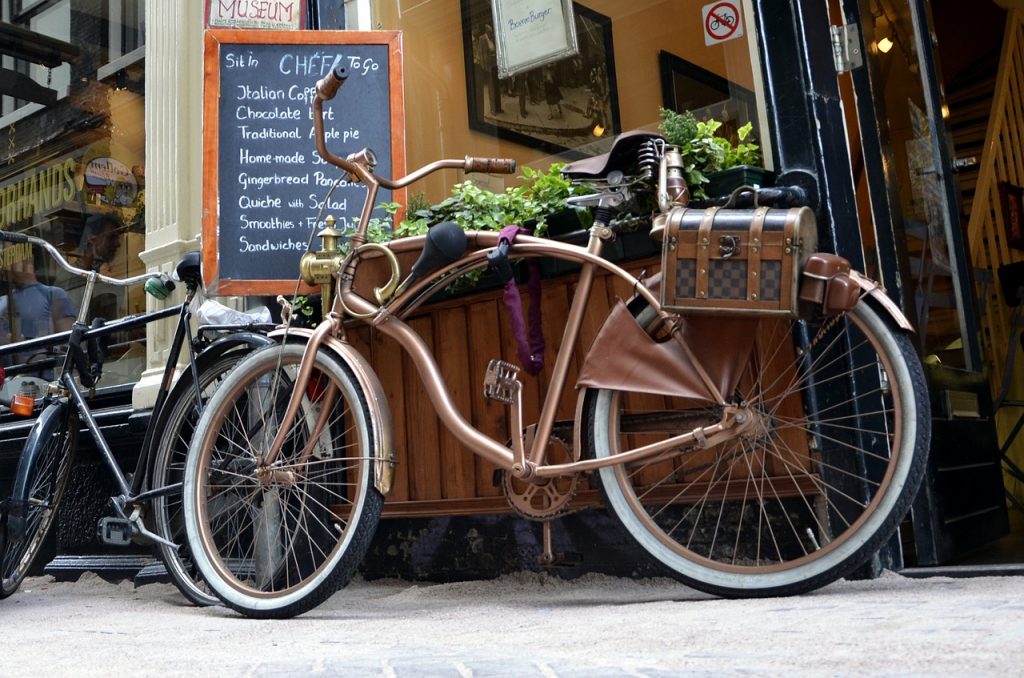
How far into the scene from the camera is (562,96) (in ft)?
13.4

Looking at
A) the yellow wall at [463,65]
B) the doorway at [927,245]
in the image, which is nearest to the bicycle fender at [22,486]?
the yellow wall at [463,65]

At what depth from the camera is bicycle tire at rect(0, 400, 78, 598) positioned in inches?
141

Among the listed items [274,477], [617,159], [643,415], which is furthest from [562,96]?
[274,477]

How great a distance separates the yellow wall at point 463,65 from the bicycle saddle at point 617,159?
2.08 feet

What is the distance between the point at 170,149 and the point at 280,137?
3.79 feet

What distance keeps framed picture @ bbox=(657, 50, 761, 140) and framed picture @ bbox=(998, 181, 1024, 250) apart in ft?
10.5

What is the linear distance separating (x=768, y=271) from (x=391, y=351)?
68.1 inches

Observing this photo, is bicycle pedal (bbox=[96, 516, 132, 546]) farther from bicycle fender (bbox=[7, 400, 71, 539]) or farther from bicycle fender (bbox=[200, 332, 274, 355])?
bicycle fender (bbox=[200, 332, 274, 355])

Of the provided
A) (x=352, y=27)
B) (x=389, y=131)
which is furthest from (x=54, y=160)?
(x=389, y=131)

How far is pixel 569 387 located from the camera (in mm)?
3281

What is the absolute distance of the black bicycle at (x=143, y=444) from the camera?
3.42 m

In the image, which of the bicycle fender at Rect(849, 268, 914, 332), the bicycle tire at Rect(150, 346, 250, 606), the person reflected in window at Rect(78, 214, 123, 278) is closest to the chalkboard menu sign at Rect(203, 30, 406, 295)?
the bicycle tire at Rect(150, 346, 250, 606)

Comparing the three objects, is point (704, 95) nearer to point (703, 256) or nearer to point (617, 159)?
point (617, 159)

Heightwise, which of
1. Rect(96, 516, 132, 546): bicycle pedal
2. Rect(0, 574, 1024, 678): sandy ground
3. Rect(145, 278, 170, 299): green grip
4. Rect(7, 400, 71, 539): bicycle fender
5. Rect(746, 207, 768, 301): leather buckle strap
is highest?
Rect(145, 278, 170, 299): green grip
